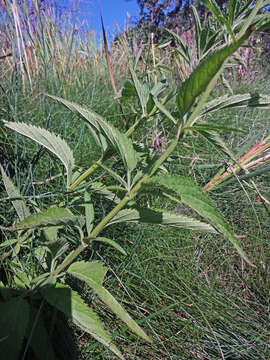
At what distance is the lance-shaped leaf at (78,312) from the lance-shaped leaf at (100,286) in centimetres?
3

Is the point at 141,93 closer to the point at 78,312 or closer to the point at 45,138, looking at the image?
the point at 45,138

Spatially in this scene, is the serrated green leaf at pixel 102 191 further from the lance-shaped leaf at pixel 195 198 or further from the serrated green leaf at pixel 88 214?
the lance-shaped leaf at pixel 195 198

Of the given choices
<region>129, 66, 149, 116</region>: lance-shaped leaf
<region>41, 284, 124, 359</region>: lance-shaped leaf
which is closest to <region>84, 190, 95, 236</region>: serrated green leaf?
<region>41, 284, 124, 359</region>: lance-shaped leaf

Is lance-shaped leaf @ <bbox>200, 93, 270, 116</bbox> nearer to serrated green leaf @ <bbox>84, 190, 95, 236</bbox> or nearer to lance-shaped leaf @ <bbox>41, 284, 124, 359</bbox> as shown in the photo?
serrated green leaf @ <bbox>84, 190, 95, 236</bbox>

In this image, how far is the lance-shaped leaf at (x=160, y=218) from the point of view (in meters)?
0.46

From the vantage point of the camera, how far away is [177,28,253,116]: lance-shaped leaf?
0.93ft

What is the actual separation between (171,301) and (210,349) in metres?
0.13

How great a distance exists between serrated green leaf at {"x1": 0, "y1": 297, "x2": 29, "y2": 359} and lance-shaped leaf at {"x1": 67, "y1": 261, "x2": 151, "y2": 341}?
0.30ft

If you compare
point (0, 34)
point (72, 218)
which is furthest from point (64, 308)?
point (0, 34)

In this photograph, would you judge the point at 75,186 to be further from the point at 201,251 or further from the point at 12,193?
the point at 201,251

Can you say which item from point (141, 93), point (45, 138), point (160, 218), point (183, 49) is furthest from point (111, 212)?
point (183, 49)

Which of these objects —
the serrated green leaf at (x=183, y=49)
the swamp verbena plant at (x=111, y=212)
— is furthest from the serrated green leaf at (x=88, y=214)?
the serrated green leaf at (x=183, y=49)

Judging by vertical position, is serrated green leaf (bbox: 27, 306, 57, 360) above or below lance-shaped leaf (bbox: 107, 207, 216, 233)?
below

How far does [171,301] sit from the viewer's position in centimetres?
74
